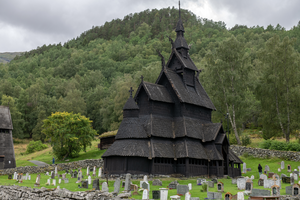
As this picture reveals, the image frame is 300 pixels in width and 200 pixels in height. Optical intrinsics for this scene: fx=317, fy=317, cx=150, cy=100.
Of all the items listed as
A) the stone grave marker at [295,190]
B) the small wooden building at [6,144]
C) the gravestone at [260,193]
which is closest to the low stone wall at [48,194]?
the gravestone at [260,193]

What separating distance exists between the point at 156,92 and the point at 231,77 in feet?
63.8

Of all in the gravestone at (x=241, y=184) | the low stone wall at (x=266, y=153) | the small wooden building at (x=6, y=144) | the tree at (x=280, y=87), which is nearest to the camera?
the gravestone at (x=241, y=184)

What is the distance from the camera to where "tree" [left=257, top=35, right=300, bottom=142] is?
47.2 meters

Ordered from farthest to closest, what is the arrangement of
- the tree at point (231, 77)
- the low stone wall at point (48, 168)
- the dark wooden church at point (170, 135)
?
the tree at point (231, 77) → the low stone wall at point (48, 168) → the dark wooden church at point (170, 135)

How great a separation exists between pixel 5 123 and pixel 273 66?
139 feet

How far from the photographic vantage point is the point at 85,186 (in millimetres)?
25953

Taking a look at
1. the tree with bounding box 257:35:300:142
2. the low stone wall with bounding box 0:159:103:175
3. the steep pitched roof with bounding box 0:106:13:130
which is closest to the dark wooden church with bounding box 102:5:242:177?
the tree with bounding box 257:35:300:142

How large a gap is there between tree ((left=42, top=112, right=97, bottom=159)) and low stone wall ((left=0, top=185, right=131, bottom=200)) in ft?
94.6

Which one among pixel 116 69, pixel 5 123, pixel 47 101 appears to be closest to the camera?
pixel 5 123

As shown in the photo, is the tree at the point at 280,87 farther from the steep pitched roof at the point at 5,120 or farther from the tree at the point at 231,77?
the steep pitched roof at the point at 5,120

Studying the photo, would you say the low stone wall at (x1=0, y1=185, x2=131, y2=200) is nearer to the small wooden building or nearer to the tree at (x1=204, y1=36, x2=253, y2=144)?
the small wooden building

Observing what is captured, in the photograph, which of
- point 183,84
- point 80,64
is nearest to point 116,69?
point 80,64

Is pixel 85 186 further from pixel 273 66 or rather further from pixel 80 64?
pixel 80 64

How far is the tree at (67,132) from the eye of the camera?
5344cm
